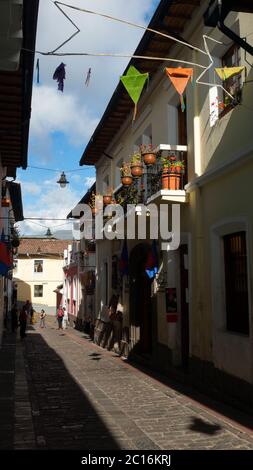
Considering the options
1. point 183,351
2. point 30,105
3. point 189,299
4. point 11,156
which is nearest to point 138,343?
point 183,351

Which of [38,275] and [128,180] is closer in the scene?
[128,180]

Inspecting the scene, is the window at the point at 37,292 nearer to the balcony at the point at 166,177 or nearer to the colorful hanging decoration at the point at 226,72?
the balcony at the point at 166,177

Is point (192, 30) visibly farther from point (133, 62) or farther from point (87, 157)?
point (87, 157)

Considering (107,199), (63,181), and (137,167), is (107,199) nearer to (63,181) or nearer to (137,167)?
(137,167)

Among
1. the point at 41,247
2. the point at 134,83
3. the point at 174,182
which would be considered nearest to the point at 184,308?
the point at 174,182

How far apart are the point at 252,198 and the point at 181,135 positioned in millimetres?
4016

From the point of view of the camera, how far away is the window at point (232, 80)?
813cm

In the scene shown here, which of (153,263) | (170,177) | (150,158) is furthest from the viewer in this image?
(153,263)

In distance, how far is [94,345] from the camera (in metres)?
19.0

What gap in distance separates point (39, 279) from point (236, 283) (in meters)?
43.0

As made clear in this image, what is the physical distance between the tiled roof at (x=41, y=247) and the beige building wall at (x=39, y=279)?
2.78ft

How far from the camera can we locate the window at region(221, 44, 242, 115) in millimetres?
8133

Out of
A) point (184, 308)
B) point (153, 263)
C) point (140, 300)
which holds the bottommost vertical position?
point (184, 308)

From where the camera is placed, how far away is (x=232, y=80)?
27.9ft
